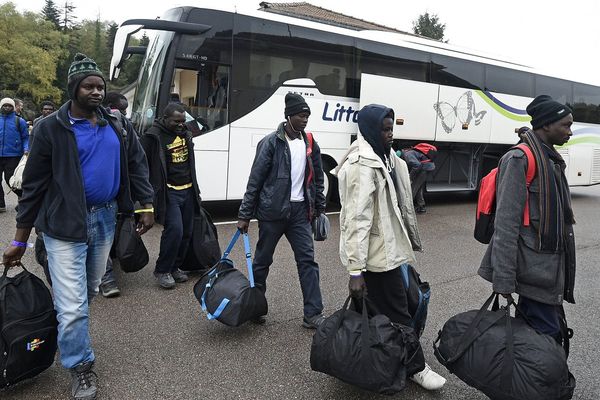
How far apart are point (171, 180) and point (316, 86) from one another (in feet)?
15.1

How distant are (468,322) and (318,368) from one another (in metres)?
0.86

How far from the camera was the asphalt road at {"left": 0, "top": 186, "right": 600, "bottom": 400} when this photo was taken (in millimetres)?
2779

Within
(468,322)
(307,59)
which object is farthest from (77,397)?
(307,59)

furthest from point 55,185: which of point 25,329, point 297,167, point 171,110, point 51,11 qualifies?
point 51,11

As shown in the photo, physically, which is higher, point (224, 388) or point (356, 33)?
point (356, 33)

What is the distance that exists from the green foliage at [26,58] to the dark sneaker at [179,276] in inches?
2457

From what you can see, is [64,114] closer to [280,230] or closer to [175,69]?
[280,230]

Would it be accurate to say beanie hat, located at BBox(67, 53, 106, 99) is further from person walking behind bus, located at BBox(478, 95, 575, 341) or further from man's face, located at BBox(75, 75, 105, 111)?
person walking behind bus, located at BBox(478, 95, 575, 341)

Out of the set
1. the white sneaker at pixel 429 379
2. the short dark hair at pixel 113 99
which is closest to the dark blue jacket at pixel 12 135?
the short dark hair at pixel 113 99

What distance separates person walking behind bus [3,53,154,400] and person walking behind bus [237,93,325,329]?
1.20m

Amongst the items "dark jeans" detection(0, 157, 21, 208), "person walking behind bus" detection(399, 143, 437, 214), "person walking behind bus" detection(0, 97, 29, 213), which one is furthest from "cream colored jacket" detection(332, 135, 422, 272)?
"dark jeans" detection(0, 157, 21, 208)

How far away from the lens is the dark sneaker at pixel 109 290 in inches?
165

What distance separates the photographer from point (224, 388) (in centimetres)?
280

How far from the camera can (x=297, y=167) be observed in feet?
12.0
